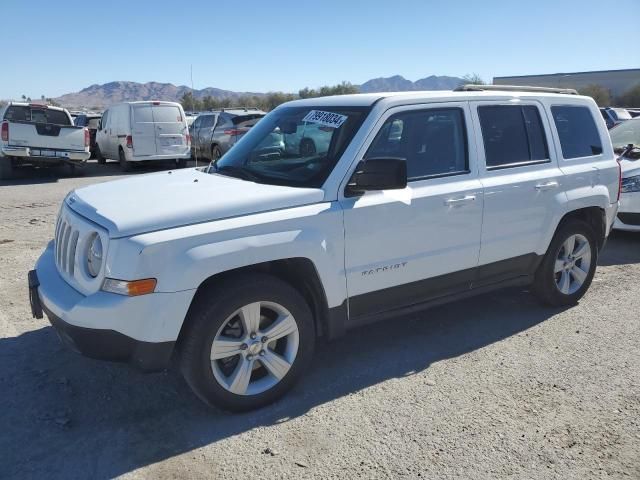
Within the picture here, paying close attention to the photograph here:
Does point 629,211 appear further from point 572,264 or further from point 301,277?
point 301,277

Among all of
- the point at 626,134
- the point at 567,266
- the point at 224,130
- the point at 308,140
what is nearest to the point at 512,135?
the point at 567,266

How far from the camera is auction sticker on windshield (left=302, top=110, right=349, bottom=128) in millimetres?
3936

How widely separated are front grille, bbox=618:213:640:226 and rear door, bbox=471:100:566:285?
3.28m

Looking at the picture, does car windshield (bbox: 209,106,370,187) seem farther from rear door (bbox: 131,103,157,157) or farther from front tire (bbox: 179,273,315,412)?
rear door (bbox: 131,103,157,157)

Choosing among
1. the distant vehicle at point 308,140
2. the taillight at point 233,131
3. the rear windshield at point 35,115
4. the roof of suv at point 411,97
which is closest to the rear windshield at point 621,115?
the taillight at point 233,131

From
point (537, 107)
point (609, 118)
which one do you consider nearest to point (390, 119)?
point (537, 107)

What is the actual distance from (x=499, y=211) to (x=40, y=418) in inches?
139

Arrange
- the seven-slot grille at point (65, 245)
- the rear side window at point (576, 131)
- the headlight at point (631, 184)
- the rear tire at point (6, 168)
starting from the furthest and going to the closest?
the rear tire at point (6, 168) < the headlight at point (631, 184) < the rear side window at point (576, 131) < the seven-slot grille at point (65, 245)

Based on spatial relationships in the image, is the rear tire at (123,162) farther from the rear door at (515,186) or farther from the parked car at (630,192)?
the rear door at (515,186)

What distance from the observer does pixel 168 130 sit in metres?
15.5

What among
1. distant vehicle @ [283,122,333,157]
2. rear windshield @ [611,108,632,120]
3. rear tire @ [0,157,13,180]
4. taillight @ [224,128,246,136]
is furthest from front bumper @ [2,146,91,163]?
rear windshield @ [611,108,632,120]

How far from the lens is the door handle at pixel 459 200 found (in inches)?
159

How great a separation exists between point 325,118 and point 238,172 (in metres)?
0.77

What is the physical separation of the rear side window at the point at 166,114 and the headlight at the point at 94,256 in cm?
1292
